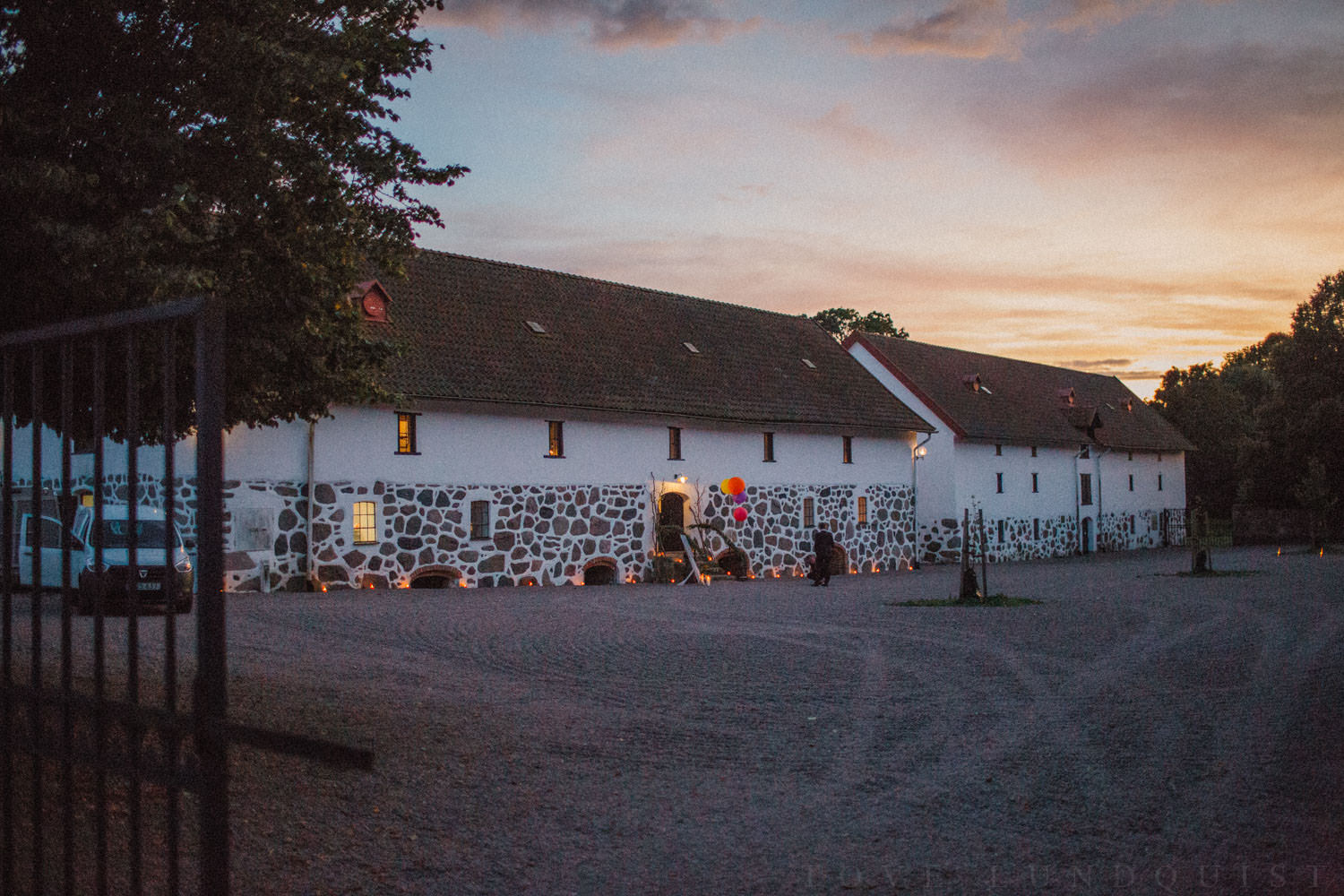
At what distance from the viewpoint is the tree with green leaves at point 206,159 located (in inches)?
300

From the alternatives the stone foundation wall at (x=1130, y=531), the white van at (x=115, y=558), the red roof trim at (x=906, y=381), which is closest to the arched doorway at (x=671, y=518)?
the white van at (x=115, y=558)

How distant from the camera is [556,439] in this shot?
94.8 feet

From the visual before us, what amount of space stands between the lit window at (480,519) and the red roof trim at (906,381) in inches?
831

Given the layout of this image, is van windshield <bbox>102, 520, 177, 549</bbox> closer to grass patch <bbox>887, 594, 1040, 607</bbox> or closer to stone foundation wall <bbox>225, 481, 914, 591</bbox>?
stone foundation wall <bbox>225, 481, 914, 591</bbox>

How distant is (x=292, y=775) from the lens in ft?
24.8

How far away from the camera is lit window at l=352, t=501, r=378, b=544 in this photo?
25.0 m

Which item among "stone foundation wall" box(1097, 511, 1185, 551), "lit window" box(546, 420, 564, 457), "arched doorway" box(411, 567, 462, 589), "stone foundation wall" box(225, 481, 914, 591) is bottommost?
"stone foundation wall" box(1097, 511, 1185, 551)

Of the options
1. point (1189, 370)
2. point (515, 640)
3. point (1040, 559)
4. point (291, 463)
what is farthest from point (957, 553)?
point (1189, 370)

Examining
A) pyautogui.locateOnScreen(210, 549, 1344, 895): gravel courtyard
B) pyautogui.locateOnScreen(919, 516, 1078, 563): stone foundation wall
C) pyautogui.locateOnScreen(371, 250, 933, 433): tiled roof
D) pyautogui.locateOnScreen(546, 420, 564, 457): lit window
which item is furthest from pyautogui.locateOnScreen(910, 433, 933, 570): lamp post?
pyautogui.locateOnScreen(210, 549, 1344, 895): gravel courtyard

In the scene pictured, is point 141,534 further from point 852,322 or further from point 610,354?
point 852,322

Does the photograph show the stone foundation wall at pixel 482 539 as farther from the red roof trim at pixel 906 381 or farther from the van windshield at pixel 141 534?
the red roof trim at pixel 906 381

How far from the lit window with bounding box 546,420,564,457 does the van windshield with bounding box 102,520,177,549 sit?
10151mm

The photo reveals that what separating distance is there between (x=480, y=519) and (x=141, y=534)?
9.04 metres

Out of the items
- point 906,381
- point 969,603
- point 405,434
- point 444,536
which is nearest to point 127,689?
point 969,603
